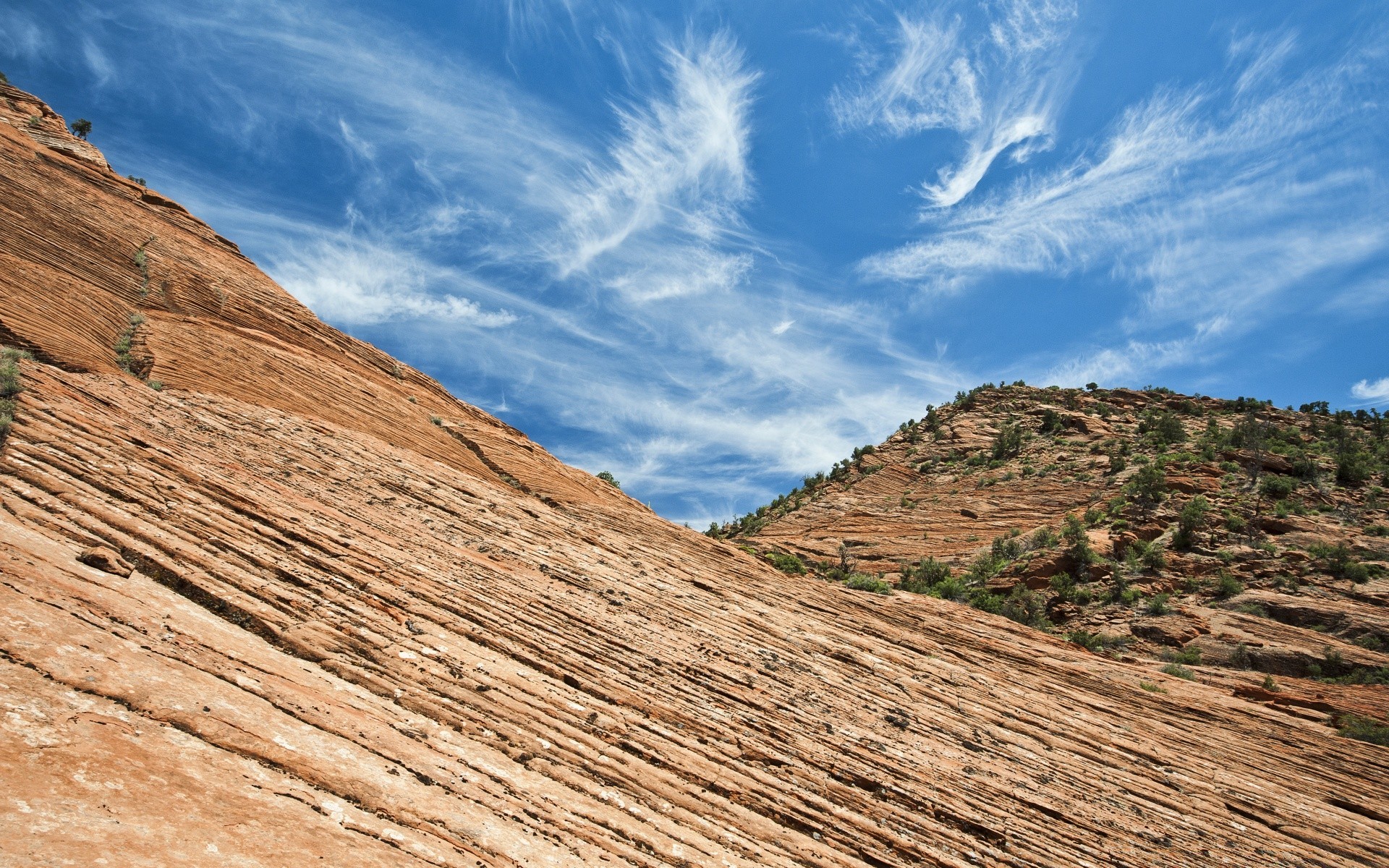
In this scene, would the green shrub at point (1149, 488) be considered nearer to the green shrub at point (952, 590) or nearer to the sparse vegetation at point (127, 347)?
the green shrub at point (952, 590)

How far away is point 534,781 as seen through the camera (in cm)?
951

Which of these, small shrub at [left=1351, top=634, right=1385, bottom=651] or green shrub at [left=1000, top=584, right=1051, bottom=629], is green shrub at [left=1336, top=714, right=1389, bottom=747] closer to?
small shrub at [left=1351, top=634, right=1385, bottom=651]

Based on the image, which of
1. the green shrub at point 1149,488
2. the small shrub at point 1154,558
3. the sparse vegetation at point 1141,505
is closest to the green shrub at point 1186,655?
the sparse vegetation at point 1141,505

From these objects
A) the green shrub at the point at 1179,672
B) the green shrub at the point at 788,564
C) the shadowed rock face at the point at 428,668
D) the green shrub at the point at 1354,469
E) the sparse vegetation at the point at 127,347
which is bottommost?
the shadowed rock face at the point at 428,668

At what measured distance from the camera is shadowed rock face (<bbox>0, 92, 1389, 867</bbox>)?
6.86 m

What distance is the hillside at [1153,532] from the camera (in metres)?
25.0

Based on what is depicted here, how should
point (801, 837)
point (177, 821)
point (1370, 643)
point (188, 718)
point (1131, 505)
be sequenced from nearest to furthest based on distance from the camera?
point (177, 821) < point (188, 718) < point (801, 837) < point (1370, 643) < point (1131, 505)

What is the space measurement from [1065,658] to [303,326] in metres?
27.7

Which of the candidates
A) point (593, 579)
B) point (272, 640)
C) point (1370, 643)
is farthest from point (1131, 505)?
point (272, 640)

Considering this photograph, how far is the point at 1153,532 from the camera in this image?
3403 cm

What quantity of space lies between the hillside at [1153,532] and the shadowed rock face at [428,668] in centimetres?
615

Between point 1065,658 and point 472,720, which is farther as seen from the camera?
point 1065,658

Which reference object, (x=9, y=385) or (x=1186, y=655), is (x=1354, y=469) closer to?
(x=1186, y=655)

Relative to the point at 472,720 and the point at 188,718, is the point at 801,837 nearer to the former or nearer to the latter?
the point at 472,720
